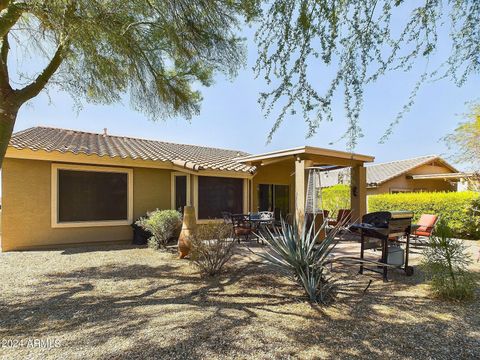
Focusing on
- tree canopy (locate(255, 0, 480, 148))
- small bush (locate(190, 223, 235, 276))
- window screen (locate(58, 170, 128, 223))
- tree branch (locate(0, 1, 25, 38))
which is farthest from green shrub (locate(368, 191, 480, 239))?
tree branch (locate(0, 1, 25, 38))

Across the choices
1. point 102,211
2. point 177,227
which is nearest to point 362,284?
point 177,227

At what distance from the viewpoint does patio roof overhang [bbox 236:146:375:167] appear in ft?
34.3

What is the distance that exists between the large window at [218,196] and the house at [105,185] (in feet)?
0.14

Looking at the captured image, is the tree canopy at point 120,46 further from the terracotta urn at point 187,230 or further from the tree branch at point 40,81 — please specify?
the terracotta urn at point 187,230

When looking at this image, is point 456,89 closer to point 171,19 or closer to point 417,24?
point 417,24

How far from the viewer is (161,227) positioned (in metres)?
9.85

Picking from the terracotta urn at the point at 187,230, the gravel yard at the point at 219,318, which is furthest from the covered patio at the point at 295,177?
the terracotta urn at the point at 187,230

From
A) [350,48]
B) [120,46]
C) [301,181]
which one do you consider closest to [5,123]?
[120,46]

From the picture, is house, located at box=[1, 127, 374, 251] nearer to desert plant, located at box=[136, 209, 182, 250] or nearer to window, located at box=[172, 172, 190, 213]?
window, located at box=[172, 172, 190, 213]

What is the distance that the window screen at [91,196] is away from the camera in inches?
415

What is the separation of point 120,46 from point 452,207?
1588cm

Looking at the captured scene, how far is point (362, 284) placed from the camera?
626 cm

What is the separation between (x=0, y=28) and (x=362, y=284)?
335 inches

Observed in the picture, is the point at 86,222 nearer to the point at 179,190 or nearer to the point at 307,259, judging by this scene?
the point at 179,190
